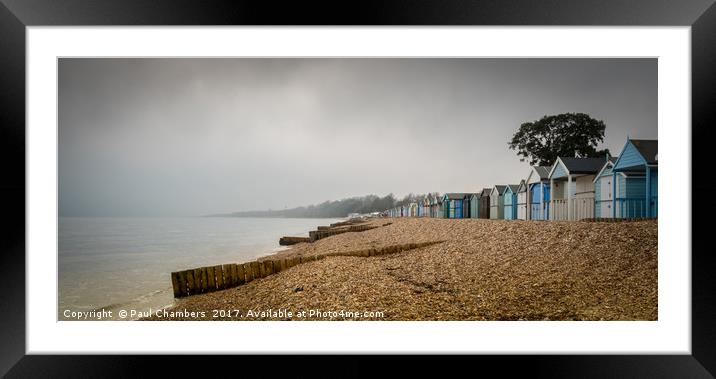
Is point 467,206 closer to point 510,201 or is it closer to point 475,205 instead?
point 475,205

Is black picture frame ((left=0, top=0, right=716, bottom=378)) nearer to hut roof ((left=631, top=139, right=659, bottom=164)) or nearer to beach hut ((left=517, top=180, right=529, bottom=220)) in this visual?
hut roof ((left=631, top=139, right=659, bottom=164))

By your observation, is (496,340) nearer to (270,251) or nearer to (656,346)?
(656,346)

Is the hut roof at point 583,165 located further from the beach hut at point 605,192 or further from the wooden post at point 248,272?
the wooden post at point 248,272

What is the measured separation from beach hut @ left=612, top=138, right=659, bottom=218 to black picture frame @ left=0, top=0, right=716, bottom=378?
1.87 meters

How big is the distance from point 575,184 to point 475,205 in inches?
224

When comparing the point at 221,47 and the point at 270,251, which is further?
the point at 270,251

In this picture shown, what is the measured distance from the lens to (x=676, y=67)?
319 centimetres

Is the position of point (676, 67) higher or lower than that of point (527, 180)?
higher

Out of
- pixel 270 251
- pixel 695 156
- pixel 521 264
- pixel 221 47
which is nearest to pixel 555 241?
pixel 521 264

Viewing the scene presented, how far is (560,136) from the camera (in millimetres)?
6203

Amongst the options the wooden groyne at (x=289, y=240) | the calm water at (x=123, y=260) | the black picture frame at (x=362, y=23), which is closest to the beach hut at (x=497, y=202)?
the wooden groyne at (x=289, y=240)

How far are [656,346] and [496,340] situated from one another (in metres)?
1.45

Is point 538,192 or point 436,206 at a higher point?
point 538,192

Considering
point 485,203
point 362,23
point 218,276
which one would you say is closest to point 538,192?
point 485,203
